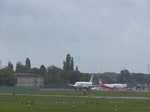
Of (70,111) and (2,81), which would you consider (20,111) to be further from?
(2,81)

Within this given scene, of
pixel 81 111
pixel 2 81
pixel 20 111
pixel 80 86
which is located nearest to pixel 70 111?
pixel 81 111

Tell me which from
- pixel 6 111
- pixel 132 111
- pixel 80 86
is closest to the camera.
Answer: pixel 6 111

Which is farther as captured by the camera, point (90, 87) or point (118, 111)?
point (90, 87)

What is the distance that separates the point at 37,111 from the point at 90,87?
523 feet

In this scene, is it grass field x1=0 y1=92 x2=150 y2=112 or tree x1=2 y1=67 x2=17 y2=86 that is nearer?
grass field x1=0 y1=92 x2=150 y2=112

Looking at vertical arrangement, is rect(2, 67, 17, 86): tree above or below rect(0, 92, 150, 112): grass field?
above

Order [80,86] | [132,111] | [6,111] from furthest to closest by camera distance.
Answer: [80,86] → [132,111] → [6,111]

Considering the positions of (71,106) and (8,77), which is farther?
(8,77)

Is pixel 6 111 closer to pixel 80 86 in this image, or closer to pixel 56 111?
pixel 56 111

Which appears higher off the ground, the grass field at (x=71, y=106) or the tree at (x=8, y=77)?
the tree at (x=8, y=77)

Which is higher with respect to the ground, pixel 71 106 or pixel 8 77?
pixel 8 77

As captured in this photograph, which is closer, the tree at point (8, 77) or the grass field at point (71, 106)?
the grass field at point (71, 106)

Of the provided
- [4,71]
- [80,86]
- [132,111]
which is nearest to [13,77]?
[4,71]

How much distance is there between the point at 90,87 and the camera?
19762cm
